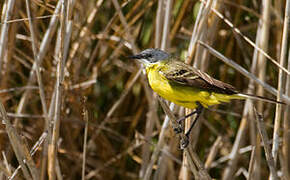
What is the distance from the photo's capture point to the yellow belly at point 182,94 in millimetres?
1889

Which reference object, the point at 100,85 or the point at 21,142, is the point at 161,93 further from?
the point at 100,85

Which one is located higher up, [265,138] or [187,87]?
[187,87]

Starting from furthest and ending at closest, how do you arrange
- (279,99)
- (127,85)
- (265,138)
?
1. (127,85)
2. (279,99)
3. (265,138)

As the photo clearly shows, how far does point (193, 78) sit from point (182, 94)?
92 mm

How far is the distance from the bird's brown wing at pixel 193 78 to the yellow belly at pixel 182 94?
0.03 metres

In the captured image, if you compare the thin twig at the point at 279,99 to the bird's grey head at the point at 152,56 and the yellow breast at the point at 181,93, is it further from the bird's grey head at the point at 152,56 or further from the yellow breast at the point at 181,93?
the bird's grey head at the point at 152,56

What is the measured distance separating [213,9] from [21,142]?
1.17 meters

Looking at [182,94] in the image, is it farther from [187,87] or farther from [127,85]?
[127,85]

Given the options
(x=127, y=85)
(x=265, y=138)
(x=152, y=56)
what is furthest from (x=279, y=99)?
(x=127, y=85)

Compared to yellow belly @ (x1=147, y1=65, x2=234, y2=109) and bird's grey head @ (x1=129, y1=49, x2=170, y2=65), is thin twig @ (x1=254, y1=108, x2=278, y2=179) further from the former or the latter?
bird's grey head @ (x1=129, y1=49, x2=170, y2=65)

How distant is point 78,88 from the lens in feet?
8.66

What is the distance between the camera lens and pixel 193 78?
1903mm

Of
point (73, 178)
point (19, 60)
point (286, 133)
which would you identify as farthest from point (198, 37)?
point (73, 178)

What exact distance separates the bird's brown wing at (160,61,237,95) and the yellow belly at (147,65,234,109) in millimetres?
29
